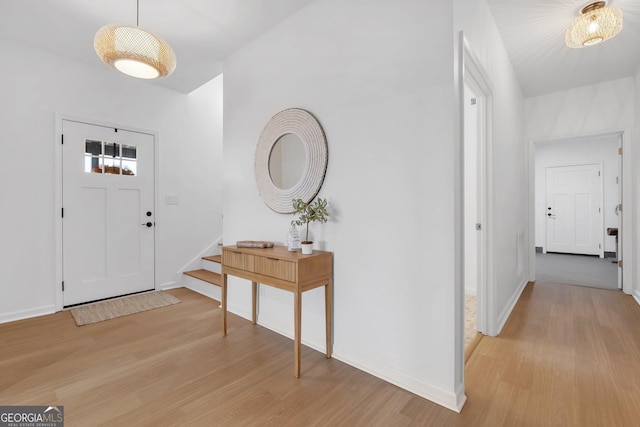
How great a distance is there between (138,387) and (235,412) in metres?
0.67

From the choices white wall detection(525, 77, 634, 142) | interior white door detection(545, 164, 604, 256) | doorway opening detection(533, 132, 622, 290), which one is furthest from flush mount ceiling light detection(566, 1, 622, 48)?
interior white door detection(545, 164, 604, 256)

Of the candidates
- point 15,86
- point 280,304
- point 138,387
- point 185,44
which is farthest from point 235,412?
point 15,86

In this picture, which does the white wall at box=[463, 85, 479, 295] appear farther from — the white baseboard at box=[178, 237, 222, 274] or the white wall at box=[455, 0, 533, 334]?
the white baseboard at box=[178, 237, 222, 274]

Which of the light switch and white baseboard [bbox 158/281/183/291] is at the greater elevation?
the light switch

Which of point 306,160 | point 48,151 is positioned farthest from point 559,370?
point 48,151

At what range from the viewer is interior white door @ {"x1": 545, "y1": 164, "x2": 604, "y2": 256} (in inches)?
235

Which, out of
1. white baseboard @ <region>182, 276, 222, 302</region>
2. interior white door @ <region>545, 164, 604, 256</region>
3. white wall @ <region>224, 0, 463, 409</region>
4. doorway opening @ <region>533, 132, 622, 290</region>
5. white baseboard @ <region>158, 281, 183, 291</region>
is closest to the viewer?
white wall @ <region>224, 0, 463, 409</region>

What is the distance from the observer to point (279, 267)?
197cm

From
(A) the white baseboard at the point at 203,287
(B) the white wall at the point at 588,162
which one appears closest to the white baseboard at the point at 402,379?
(A) the white baseboard at the point at 203,287

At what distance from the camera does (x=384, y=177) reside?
6.05 ft

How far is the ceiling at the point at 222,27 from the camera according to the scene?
7.50 ft

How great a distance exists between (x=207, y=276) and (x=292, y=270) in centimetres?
225

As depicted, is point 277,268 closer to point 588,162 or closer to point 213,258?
point 213,258

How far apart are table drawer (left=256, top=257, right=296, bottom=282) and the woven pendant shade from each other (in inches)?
58.7
